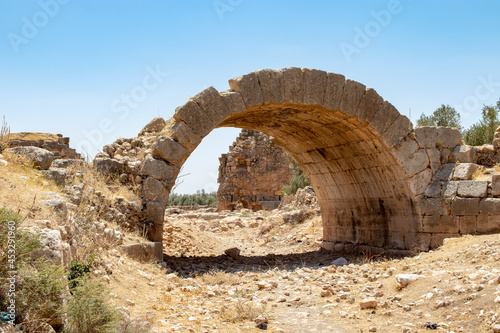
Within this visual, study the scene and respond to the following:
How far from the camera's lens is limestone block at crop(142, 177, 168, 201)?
7672 millimetres

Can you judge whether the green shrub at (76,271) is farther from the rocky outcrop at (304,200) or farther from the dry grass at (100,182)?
the rocky outcrop at (304,200)

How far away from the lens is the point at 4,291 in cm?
302

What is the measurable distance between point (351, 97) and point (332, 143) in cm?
161

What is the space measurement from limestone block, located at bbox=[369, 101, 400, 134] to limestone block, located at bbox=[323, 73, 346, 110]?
2.72ft

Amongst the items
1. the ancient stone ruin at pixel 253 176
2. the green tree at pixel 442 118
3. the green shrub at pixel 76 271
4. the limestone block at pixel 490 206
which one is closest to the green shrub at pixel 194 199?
the ancient stone ruin at pixel 253 176

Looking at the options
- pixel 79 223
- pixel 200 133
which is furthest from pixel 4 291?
pixel 200 133

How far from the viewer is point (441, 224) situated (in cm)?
865

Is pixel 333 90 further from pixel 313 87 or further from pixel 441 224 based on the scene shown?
pixel 441 224

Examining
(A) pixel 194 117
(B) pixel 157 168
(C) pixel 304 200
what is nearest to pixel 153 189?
(B) pixel 157 168

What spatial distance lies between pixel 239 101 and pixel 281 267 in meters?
3.24

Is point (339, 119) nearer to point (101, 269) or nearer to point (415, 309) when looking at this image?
point (415, 309)

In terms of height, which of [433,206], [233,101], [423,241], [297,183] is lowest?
[423,241]

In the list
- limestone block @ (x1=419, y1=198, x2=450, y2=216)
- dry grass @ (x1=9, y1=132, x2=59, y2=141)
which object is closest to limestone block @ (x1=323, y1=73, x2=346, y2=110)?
limestone block @ (x1=419, y1=198, x2=450, y2=216)

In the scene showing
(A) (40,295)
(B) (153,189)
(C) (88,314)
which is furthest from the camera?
(B) (153,189)
